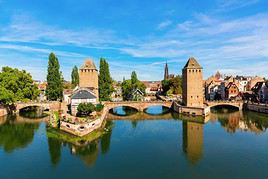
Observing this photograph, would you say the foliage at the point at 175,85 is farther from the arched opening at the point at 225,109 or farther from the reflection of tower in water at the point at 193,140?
the reflection of tower in water at the point at 193,140

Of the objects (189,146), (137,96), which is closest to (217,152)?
(189,146)

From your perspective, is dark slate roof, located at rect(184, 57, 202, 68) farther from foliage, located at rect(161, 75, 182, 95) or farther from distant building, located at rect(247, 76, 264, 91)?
distant building, located at rect(247, 76, 264, 91)

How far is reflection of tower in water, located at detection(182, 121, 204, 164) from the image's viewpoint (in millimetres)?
22641

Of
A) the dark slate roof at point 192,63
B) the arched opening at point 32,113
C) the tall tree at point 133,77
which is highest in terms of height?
the dark slate roof at point 192,63

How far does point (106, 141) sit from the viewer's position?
27.6 meters

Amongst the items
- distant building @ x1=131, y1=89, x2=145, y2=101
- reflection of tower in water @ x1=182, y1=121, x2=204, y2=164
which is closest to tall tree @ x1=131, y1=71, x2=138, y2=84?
distant building @ x1=131, y1=89, x2=145, y2=101

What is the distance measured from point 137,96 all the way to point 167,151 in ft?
163

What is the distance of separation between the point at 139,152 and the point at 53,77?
34.9 m

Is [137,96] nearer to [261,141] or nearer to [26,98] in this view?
[26,98]

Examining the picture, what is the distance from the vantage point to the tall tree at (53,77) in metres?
51.7

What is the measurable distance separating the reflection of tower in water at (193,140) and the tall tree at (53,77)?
29.4 meters

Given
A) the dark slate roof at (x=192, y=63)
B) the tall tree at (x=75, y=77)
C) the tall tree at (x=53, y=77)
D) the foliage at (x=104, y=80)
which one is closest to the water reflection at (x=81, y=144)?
the tall tree at (x=53, y=77)

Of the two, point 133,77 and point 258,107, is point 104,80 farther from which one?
point 258,107

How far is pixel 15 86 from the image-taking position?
155 ft
